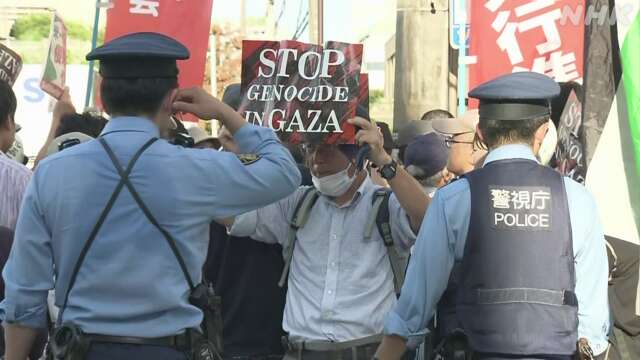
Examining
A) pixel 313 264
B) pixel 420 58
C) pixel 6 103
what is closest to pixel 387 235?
pixel 313 264

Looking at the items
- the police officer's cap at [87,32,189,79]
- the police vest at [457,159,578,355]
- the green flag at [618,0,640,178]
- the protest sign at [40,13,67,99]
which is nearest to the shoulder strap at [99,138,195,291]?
the police officer's cap at [87,32,189,79]

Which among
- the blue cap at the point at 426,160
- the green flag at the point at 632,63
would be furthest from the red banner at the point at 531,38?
the blue cap at the point at 426,160


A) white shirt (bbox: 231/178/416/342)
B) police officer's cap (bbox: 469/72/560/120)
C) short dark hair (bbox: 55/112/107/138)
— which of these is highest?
short dark hair (bbox: 55/112/107/138)

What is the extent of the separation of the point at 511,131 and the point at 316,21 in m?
13.8

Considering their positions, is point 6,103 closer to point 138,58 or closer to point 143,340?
point 138,58

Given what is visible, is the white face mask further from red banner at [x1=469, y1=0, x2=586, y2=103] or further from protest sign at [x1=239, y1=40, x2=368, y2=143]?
red banner at [x1=469, y1=0, x2=586, y2=103]

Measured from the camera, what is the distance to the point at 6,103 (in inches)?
181

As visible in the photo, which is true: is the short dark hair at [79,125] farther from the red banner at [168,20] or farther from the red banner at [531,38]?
the red banner at [531,38]

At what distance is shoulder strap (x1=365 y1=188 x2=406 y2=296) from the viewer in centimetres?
430

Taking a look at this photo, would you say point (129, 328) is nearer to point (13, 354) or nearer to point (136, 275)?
point (136, 275)

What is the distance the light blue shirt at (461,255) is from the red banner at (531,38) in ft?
9.33

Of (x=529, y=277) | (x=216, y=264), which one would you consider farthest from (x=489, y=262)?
(x=216, y=264)

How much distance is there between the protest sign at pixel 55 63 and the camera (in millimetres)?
7031

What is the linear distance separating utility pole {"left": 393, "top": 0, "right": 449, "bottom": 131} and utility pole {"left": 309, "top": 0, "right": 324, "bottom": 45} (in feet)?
11.4
